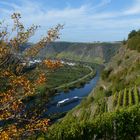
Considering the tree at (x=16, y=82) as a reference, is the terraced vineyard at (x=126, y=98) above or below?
below

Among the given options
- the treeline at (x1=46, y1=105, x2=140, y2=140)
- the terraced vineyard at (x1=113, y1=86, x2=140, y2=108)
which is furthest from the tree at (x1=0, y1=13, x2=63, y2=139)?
the terraced vineyard at (x1=113, y1=86, x2=140, y2=108)

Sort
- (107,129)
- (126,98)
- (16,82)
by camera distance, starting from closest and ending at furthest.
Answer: (16,82), (107,129), (126,98)

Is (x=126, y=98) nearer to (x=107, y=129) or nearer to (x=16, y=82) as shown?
(x=107, y=129)

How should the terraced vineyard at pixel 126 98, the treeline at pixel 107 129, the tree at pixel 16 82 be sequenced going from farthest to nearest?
1. the terraced vineyard at pixel 126 98
2. the treeline at pixel 107 129
3. the tree at pixel 16 82

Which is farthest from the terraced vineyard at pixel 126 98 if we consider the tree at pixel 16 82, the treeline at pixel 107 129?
the tree at pixel 16 82

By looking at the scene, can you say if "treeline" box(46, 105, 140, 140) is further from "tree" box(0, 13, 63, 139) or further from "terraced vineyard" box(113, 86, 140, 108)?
"tree" box(0, 13, 63, 139)

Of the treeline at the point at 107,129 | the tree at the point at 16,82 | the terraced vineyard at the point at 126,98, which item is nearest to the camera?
the tree at the point at 16,82

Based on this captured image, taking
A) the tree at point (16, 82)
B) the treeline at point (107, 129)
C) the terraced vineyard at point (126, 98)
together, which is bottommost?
the terraced vineyard at point (126, 98)

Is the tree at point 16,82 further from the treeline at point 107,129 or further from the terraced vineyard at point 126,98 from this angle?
the terraced vineyard at point 126,98

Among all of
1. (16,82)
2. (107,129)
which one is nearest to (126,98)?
(107,129)

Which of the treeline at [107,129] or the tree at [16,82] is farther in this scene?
the treeline at [107,129]

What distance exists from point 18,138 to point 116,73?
113819 millimetres

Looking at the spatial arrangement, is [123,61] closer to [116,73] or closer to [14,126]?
[116,73]

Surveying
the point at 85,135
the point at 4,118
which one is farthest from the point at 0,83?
the point at 85,135
